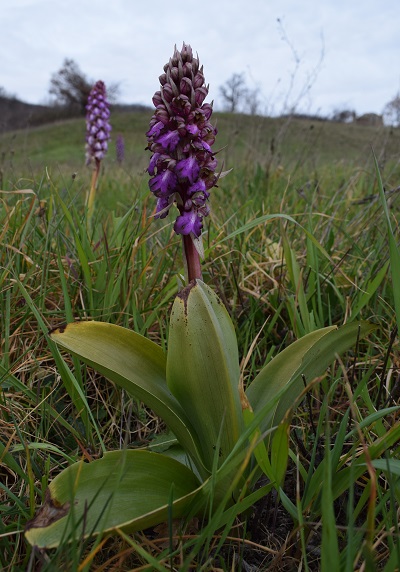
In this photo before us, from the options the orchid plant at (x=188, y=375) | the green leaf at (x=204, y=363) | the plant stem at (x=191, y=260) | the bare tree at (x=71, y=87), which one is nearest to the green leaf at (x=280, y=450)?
the orchid plant at (x=188, y=375)

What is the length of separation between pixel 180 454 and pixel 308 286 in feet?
3.32

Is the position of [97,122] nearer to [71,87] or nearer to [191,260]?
[191,260]

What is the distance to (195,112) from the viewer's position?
120 cm

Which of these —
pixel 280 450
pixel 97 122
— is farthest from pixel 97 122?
pixel 280 450

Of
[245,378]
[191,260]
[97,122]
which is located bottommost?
[245,378]

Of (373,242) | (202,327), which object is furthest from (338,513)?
(373,242)

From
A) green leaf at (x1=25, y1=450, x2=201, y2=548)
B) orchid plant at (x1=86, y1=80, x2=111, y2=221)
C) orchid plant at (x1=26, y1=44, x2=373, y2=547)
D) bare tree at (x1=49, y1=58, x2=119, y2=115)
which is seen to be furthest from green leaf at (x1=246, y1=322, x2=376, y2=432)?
bare tree at (x1=49, y1=58, x2=119, y2=115)

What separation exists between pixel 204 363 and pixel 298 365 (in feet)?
0.93

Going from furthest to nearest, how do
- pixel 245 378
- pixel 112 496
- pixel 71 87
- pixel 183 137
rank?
pixel 71 87, pixel 245 378, pixel 183 137, pixel 112 496

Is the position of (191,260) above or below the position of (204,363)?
above

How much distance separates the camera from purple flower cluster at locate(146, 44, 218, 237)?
3.90ft

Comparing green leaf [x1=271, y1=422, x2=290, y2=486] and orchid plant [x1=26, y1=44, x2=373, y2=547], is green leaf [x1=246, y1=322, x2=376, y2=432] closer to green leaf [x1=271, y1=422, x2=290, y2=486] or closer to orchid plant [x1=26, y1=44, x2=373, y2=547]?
orchid plant [x1=26, y1=44, x2=373, y2=547]

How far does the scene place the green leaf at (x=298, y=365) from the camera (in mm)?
1235

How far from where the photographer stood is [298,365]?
4.22ft
